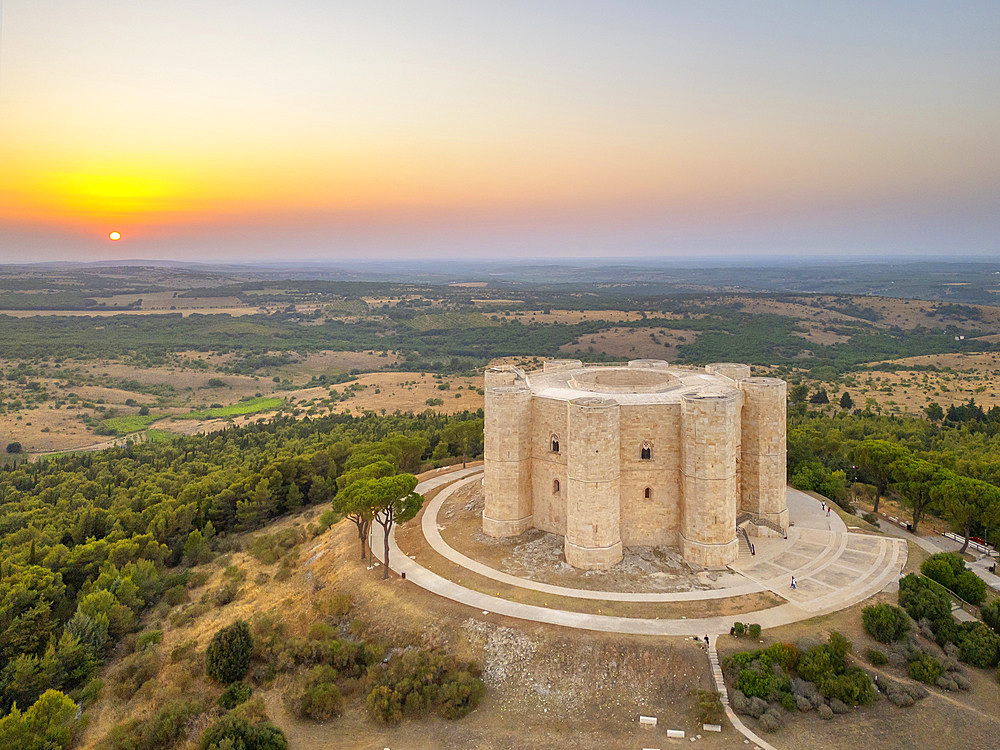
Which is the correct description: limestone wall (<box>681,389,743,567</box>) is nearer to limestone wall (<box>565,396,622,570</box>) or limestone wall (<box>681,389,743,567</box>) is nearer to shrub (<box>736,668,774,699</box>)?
limestone wall (<box>565,396,622,570</box>)

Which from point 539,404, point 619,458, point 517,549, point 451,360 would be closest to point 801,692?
point 619,458

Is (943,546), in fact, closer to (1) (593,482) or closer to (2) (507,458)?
(1) (593,482)

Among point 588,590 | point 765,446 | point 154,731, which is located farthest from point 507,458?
point 154,731

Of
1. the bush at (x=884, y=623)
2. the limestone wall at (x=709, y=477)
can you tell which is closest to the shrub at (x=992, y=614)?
the bush at (x=884, y=623)

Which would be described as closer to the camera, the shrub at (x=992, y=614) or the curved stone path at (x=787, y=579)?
the curved stone path at (x=787, y=579)

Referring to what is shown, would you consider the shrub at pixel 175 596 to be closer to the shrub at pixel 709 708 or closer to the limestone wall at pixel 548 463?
the limestone wall at pixel 548 463
